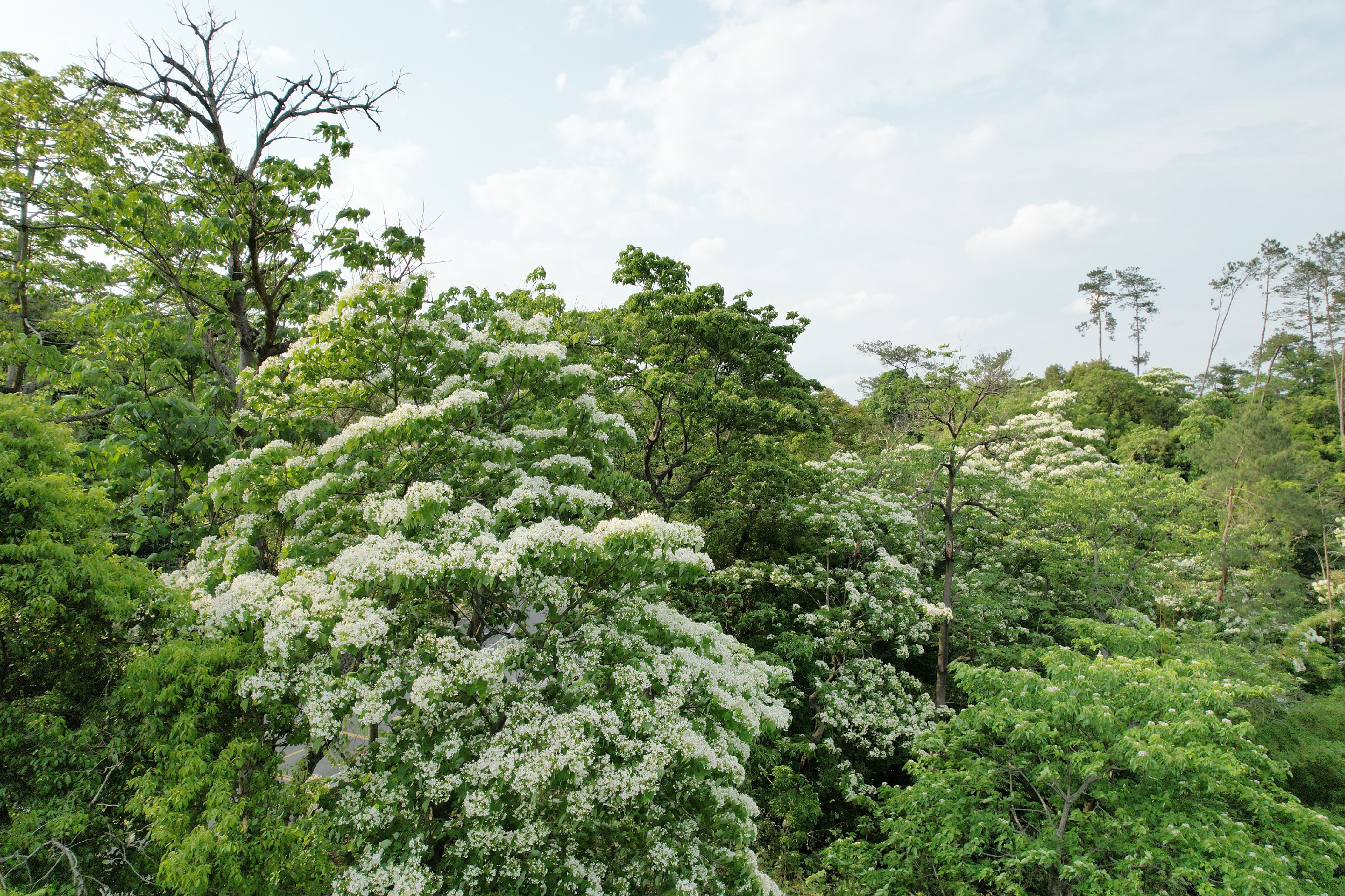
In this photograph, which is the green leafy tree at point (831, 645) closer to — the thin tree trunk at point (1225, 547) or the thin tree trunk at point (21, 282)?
the thin tree trunk at point (1225, 547)

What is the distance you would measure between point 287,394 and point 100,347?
5.48m

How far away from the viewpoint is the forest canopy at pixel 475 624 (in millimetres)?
4227

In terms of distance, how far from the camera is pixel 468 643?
17.7 feet

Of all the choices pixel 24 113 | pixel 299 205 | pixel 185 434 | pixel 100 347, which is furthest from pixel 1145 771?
pixel 24 113

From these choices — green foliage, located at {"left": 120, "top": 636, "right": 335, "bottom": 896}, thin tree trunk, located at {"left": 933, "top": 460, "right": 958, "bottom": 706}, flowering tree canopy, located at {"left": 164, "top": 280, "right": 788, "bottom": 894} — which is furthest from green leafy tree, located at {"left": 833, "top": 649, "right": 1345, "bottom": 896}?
green foliage, located at {"left": 120, "top": 636, "right": 335, "bottom": 896}

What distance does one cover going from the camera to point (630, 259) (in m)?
14.4

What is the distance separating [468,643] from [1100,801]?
8803 millimetres

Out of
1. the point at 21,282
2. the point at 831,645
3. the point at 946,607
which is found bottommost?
the point at 831,645

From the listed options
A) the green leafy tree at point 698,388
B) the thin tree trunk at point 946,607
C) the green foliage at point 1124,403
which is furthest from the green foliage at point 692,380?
the green foliage at point 1124,403

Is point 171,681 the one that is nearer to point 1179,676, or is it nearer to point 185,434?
point 185,434

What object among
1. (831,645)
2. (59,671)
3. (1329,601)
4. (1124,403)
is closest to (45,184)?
(59,671)

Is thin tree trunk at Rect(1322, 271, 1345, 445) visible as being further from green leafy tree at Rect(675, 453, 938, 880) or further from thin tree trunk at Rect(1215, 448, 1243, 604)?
green leafy tree at Rect(675, 453, 938, 880)

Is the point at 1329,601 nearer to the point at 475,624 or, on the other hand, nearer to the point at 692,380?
the point at 692,380

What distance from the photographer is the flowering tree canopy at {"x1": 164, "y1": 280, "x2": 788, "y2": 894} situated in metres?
4.48
